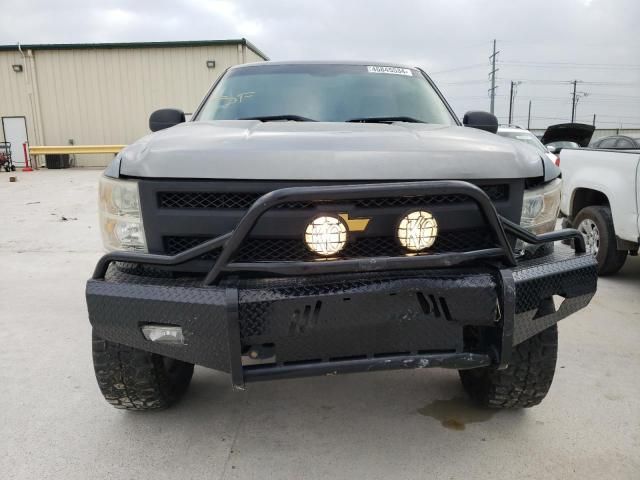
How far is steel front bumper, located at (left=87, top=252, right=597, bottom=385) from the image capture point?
1721mm

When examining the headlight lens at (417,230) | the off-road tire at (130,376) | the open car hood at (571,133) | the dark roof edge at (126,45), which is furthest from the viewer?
the dark roof edge at (126,45)

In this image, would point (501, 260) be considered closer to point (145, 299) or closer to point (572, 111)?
point (145, 299)

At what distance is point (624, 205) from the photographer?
445 centimetres

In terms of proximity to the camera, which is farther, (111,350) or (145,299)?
(111,350)

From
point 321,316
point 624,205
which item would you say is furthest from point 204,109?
point 624,205

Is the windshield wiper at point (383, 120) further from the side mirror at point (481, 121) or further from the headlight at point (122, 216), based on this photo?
the headlight at point (122, 216)

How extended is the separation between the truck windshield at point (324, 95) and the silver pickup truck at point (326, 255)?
83 cm

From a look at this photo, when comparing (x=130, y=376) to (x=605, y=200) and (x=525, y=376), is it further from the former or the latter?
(x=605, y=200)

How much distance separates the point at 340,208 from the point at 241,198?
38 centimetres

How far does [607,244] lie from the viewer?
4.71m

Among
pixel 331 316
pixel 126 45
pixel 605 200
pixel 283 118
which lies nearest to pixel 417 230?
pixel 331 316

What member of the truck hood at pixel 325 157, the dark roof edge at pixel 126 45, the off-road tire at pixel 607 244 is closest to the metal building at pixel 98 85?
the dark roof edge at pixel 126 45

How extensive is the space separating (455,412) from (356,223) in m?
1.33

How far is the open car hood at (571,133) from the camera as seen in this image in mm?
10922
